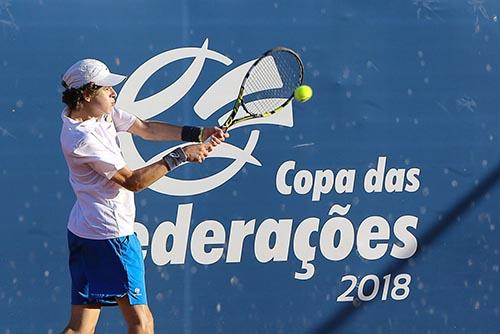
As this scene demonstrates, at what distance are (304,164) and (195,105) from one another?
53 cm

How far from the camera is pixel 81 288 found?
15.3ft

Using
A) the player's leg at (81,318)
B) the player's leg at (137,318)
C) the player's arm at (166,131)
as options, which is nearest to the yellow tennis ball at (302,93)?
the player's arm at (166,131)

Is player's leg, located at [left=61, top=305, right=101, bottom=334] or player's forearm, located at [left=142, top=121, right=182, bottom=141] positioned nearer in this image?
player's leg, located at [left=61, top=305, right=101, bottom=334]

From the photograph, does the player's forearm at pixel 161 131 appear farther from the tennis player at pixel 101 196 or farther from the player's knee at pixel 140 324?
the player's knee at pixel 140 324

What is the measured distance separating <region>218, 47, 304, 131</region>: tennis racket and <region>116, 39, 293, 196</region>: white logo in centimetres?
8

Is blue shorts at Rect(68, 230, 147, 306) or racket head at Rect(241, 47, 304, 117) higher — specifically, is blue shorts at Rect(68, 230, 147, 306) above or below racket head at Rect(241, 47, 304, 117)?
below

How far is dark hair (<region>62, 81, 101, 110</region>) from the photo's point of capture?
177 inches

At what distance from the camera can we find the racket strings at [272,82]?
5.04 meters

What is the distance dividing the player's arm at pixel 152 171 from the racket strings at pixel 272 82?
2.08ft

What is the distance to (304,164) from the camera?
17.2ft

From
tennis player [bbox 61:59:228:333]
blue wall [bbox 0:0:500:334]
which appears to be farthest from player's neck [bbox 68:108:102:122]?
blue wall [bbox 0:0:500:334]

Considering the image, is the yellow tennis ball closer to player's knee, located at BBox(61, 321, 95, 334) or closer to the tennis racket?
the tennis racket

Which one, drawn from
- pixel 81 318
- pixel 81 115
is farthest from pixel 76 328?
pixel 81 115

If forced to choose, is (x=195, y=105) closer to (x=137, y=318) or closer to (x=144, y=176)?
(x=144, y=176)
